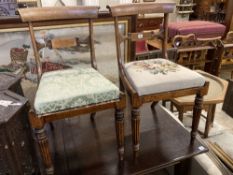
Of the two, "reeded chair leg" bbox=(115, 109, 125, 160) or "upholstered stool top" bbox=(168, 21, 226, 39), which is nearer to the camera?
"reeded chair leg" bbox=(115, 109, 125, 160)

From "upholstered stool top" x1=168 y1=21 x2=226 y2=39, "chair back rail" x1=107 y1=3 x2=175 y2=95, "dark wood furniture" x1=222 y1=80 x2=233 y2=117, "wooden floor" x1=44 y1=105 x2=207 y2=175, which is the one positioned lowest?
"dark wood furniture" x1=222 y1=80 x2=233 y2=117

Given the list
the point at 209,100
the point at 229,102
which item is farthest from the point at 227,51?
the point at 209,100

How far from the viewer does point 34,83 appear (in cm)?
170

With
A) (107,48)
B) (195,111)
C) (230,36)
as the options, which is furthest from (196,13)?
(195,111)

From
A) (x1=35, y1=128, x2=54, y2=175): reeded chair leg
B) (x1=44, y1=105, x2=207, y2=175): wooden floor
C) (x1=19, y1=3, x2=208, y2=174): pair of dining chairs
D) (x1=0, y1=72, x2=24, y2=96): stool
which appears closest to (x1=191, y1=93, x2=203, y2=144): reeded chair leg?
(x1=19, y1=3, x2=208, y2=174): pair of dining chairs

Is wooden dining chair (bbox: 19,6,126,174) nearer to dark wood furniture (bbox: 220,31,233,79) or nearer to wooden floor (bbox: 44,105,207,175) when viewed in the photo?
wooden floor (bbox: 44,105,207,175)

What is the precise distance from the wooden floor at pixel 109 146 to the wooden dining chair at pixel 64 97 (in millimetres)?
121

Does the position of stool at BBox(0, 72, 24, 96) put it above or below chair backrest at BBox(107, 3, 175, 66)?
below

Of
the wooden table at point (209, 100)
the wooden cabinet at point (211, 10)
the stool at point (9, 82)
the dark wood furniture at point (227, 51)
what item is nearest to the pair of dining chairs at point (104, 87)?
the stool at point (9, 82)

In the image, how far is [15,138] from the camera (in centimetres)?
91

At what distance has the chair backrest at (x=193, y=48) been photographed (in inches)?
99.6

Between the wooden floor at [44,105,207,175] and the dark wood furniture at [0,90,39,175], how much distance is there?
23cm

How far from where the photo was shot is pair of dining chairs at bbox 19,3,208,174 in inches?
37.8

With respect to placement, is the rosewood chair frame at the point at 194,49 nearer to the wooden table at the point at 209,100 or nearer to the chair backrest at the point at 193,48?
the chair backrest at the point at 193,48
